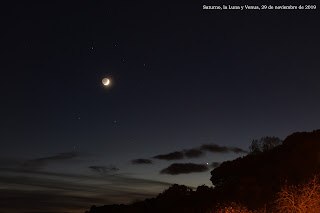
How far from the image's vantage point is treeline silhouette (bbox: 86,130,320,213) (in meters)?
71.1

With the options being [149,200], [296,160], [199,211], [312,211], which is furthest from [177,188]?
[312,211]

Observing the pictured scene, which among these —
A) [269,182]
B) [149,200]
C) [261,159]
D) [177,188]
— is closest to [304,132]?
[261,159]

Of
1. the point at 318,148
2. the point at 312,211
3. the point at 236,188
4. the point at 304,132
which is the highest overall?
the point at 304,132

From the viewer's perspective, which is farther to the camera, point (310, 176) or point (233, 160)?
point (233, 160)

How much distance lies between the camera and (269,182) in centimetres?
7619

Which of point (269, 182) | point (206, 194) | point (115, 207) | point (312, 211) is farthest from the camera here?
point (115, 207)

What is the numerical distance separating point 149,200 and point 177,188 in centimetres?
620

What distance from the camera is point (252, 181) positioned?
7738 centimetres

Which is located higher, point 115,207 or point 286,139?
point 286,139

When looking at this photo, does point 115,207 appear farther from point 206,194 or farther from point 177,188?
point 206,194

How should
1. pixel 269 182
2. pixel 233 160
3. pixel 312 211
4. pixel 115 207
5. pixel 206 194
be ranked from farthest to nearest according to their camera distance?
pixel 115 207 → pixel 233 160 → pixel 206 194 → pixel 269 182 → pixel 312 211

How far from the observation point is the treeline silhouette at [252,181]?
7112 cm

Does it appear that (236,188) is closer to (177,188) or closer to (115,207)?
(177,188)

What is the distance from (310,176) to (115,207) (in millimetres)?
46319
